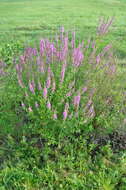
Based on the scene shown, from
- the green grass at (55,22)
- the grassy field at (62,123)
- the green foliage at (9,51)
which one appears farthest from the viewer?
the green grass at (55,22)

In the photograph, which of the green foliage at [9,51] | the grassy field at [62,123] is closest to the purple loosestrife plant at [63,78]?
the grassy field at [62,123]

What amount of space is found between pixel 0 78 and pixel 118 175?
198 centimetres

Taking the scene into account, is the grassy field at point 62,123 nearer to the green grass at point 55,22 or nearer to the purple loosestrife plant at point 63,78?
the purple loosestrife plant at point 63,78

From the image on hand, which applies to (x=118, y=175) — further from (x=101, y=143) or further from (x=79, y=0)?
(x=79, y=0)

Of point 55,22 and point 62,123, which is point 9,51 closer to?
point 62,123

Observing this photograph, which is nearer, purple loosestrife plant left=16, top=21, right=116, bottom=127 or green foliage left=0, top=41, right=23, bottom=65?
purple loosestrife plant left=16, top=21, right=116, bottom=127

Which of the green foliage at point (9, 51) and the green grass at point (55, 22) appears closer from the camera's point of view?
the green foliage at point (9, 51)

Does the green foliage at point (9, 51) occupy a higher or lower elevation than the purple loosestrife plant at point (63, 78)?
lower

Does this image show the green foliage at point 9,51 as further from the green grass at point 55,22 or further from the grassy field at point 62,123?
the grassy field at point 62,123

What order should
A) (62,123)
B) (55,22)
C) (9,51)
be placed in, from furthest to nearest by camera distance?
1. (55,22)
2. (9,51)
3. (62,123)

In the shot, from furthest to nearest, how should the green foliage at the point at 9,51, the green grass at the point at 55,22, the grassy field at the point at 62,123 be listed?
the green grass at the point at 55,22 < the green foliage at the point at 9,51 < the grassy field at the point at 62,123

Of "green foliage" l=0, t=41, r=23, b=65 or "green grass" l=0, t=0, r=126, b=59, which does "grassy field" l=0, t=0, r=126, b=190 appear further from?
"green grass" l=0, t=0, r=126, b=59

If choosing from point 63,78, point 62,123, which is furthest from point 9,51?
point 62,123

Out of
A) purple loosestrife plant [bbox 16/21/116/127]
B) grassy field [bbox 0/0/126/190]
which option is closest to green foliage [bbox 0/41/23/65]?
grassy field [bbox 0/0/126/190]
